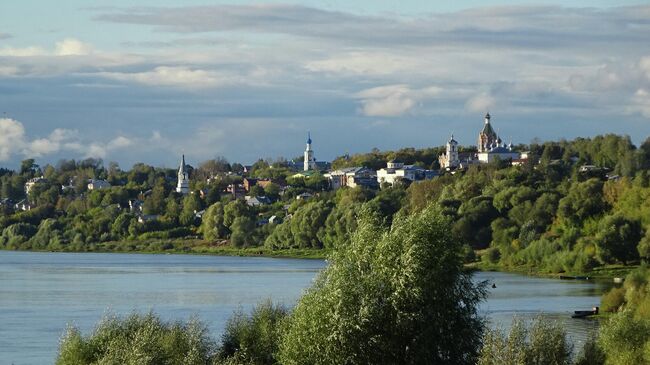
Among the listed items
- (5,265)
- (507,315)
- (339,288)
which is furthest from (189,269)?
(339,288)

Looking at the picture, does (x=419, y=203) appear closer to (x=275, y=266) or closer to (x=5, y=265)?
(x=275, y=266)

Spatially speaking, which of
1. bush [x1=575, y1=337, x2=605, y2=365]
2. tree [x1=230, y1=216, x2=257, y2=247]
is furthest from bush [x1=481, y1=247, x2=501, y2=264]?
bush [x1=575, y1=337, x2=605, y2=365]

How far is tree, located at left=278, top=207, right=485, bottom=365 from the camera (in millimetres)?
25547

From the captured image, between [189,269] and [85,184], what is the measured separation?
309ft

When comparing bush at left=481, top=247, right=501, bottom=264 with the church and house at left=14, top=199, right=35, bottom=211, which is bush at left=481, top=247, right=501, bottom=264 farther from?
house at left=14, top=199, right=35, bottom=211

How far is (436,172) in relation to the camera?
14400 cm

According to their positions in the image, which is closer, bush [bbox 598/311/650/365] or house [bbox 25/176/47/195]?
bush [bbox 598/311/650/365]

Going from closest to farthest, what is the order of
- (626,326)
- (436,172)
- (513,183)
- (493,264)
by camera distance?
(626,326)
(493,264)
(513,183)
(436,172)

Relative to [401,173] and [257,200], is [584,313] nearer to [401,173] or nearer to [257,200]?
[257,200]

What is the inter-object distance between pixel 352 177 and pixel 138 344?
11824cm

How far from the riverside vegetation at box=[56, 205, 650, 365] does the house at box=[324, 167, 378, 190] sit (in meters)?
110

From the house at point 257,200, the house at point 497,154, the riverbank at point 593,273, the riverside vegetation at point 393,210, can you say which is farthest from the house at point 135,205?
the riverbank at point 593,273

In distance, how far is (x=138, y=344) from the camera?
2536cm

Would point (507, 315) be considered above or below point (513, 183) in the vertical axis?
below
